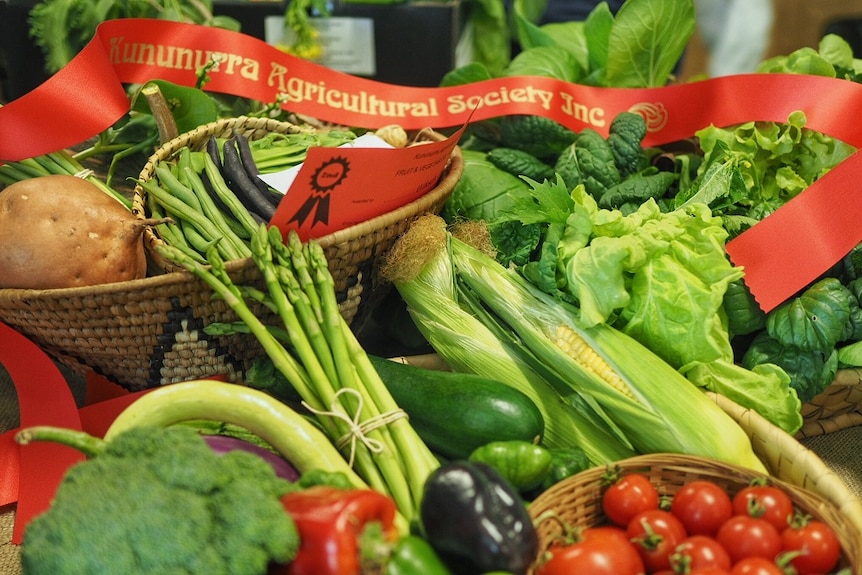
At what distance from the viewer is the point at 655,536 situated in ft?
3.54

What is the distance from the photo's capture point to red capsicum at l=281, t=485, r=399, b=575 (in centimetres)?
94

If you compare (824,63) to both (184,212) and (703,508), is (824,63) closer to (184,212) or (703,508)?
(703,508)

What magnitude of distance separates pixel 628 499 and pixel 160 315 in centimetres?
87

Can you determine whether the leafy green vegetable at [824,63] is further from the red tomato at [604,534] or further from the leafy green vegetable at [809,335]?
the red tomato at [604,534]

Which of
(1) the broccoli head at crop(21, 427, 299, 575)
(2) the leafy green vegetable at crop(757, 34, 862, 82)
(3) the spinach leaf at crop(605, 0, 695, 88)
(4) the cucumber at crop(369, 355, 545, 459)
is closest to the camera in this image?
(1) the broccoli head at crop(21, 427, 299, 575)

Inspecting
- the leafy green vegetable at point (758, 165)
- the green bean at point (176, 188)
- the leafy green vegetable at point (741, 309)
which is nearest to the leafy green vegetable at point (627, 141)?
the leafy green vegetable at point (758, 165)

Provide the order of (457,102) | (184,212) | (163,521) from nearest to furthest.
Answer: (163,521) < (184,212) < (457,102)

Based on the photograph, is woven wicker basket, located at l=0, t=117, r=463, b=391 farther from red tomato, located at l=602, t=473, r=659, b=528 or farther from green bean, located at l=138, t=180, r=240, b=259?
red tomato, located at l=602, t=473, r=659, b=528

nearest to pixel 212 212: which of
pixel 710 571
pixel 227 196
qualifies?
pixel 227 196

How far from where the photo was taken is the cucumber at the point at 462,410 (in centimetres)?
134

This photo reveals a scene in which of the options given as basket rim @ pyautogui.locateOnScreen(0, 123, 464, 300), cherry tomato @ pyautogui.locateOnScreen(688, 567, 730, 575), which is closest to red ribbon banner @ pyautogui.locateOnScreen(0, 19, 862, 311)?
basket rim @ pyautogui.locateOnScreen(0, 123, 464, 300)

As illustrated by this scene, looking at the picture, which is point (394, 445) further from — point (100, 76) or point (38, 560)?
point (100, 76)

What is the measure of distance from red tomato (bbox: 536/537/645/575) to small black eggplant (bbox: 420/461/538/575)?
0.18 feet

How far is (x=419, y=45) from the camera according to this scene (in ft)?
8.38
